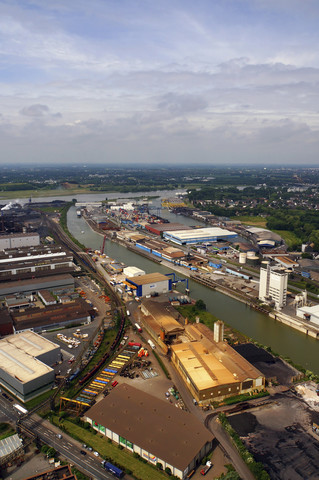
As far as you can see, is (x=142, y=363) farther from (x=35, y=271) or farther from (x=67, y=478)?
(x=35, y=271)

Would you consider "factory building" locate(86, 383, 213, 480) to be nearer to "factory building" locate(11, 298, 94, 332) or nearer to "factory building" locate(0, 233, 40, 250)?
"factory building" locate(11, 298, 94, 332)

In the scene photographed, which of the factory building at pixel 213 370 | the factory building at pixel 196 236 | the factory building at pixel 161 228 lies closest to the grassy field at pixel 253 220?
the factory building at pixel 196 236

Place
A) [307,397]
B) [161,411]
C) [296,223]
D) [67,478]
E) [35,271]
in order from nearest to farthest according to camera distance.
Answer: [67,478]
[161,411]
[307,397]
[35,271]
[296,223]

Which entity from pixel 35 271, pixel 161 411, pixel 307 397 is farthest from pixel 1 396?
pixel 35 271

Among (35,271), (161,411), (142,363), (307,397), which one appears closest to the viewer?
(161,411)

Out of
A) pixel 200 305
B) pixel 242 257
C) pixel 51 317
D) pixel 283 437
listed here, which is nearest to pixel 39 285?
pixel 51 317

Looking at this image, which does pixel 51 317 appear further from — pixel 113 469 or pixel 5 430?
pixel 113 469

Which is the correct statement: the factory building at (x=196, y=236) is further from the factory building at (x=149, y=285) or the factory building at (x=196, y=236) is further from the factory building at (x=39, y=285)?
the factory building at (x=39, y=285)
